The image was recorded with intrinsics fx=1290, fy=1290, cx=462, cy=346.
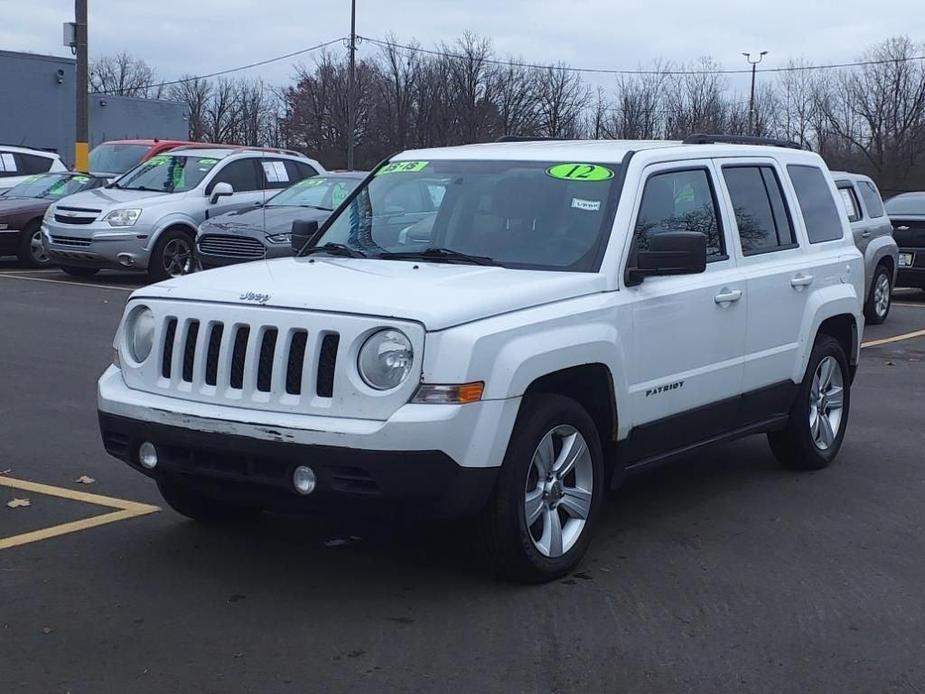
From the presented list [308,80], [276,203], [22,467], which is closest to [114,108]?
[308,80]

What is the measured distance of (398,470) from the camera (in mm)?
4785

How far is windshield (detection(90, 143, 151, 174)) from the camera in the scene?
2305 cm

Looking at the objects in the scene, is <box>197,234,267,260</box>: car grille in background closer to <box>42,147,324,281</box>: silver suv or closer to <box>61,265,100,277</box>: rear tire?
<box>42,147,324,281</box>: silver suv

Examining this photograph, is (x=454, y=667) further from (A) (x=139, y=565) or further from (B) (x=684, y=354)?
(B) (x=684, y=354)

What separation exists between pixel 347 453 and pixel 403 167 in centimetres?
248

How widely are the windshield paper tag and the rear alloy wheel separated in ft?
49.3

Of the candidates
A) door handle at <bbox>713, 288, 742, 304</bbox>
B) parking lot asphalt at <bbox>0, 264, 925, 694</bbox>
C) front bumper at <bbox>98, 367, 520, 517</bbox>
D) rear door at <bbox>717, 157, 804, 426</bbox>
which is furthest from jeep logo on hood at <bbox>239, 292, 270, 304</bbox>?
rear door at <bbox>717, 157, 804, 426</bbox>

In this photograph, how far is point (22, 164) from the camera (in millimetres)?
22516

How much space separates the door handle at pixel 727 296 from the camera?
6418 millimetres

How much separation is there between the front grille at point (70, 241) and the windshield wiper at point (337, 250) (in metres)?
11.3

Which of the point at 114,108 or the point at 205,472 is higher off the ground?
the point at 114,108

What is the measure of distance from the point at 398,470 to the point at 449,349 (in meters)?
0.49

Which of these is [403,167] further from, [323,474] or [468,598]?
[468,598]

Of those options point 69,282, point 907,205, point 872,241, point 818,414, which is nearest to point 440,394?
point 818,414
